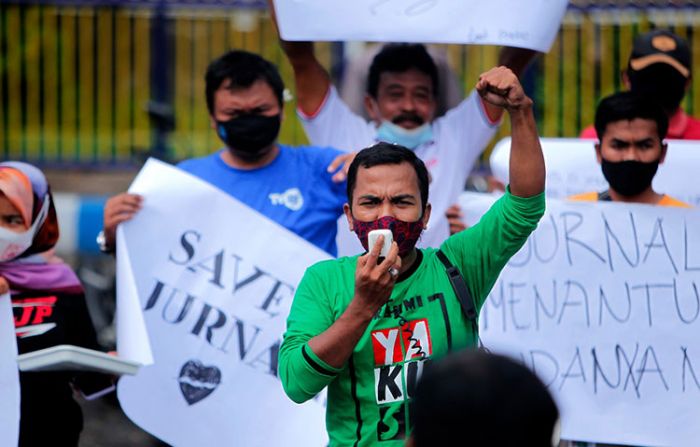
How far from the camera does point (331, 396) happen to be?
12.6ft

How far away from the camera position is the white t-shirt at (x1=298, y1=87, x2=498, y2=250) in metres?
5.68

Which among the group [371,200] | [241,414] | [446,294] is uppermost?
[371,200]

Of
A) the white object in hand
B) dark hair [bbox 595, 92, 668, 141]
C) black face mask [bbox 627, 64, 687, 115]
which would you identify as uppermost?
black face mask [bbox 627, 64, 687, 115]

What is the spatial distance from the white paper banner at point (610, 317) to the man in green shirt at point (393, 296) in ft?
4.53

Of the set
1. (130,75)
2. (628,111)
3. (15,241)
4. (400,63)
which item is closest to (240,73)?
(400,63)

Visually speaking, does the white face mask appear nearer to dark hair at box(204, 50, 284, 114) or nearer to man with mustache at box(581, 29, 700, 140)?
dark hair at box(204, 50, 284, 114)

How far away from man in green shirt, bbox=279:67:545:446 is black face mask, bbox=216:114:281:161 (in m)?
1.39

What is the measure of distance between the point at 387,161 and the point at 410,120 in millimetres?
1681

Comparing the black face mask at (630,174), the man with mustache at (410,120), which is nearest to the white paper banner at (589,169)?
the man with mustache at (410,120)

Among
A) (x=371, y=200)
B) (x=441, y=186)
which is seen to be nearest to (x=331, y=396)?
(x=371, y=200)

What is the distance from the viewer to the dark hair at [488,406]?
7.64 ft

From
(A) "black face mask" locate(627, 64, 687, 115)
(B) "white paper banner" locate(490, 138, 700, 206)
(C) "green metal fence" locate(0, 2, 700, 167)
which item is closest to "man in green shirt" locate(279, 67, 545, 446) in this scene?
(B) "white paper banner" locate(490, 138, 700, 206)

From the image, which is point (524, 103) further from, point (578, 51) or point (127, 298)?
point (578, 51)

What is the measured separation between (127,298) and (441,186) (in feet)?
4.48
